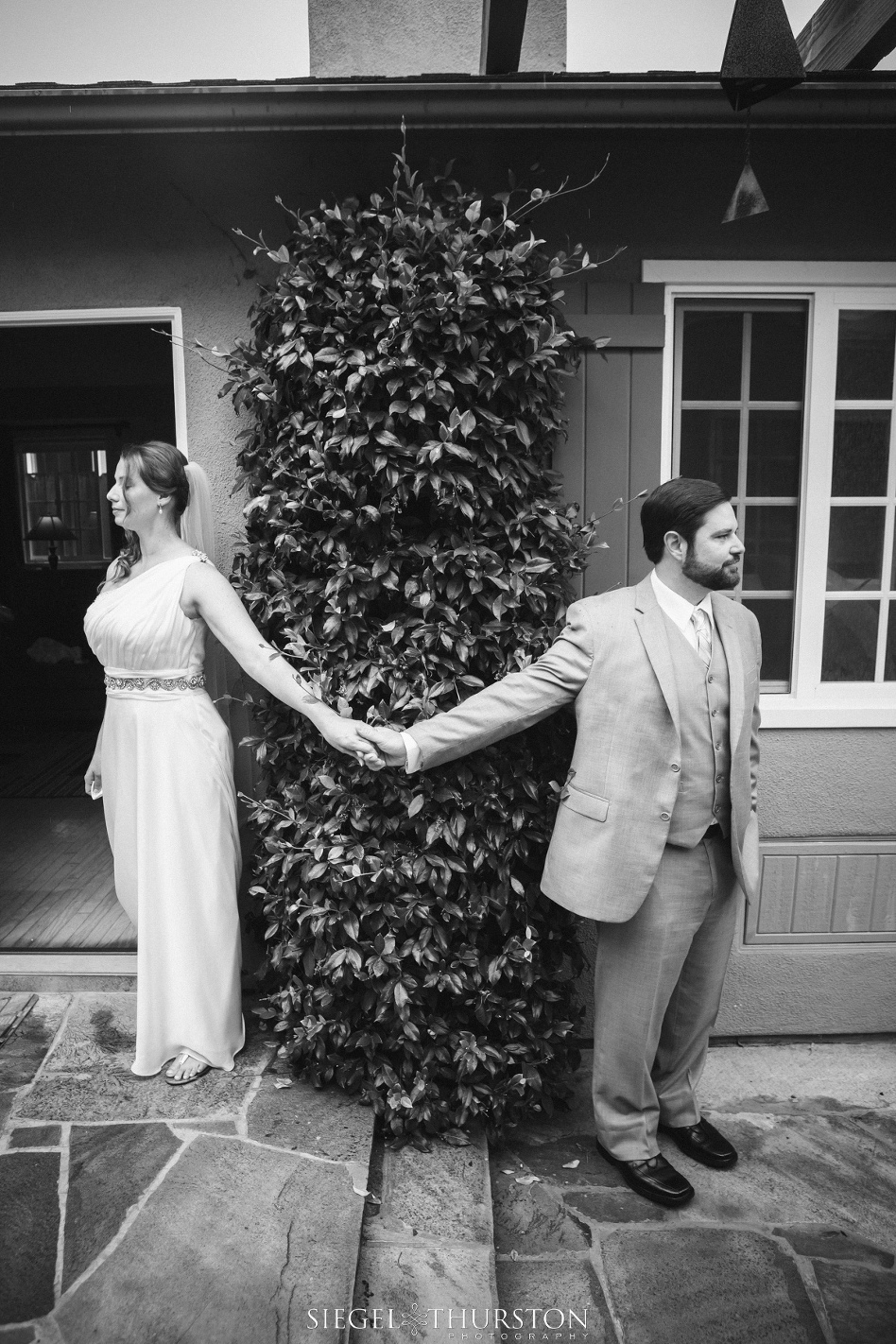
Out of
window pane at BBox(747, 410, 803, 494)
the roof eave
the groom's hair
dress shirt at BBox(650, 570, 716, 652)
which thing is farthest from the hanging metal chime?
dress shirt at BBox(650, 570, 716, 652)

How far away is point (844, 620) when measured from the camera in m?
3.86

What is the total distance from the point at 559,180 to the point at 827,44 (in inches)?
45.2

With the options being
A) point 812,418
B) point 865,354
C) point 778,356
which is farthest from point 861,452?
point 778,356

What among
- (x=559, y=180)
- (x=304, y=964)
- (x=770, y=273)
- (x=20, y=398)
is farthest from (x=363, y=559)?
(x=20, y=398)

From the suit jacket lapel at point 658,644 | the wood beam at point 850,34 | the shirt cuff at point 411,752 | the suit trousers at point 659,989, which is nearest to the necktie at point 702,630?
the suit jacket lapel at point 658,644

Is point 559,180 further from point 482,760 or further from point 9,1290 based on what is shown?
point 9,1290

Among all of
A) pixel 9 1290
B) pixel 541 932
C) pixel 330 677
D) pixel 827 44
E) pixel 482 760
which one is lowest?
pixel 9 1290

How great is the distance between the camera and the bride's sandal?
3.12 metres

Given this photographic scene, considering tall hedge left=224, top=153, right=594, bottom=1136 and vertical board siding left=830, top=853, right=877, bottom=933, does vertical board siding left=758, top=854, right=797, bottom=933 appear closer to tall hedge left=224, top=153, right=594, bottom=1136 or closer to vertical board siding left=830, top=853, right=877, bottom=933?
vertical board siding left=830, top=853, right=877, bottom=933

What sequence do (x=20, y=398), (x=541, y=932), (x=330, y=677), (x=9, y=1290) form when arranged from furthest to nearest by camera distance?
1. (x=20, y=398)
2. (x=541, y=932)
3. (x=330, y=677)
4. (x=9, y=1290)

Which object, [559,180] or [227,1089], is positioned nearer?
[227,1089]

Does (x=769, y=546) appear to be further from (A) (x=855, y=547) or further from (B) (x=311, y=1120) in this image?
(B) (x=311, y=1120)

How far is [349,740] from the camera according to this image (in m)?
2.76

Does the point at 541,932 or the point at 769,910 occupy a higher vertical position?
the point at 541,932
